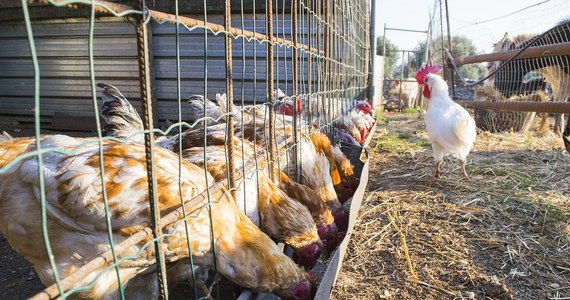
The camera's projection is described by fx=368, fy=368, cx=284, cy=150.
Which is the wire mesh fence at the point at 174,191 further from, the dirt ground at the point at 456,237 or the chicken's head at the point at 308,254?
the dirt ground at the point at 456,237

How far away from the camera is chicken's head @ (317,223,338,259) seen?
7.78 ft

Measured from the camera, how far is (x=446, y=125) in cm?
380

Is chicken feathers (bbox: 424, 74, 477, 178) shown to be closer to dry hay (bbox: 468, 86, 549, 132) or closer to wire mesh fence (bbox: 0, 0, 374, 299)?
wire mesh fence (bbox: 0, 0, 374, 299)

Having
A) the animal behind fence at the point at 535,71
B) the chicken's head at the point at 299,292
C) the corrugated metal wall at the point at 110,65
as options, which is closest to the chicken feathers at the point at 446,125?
the animal behind fence at the point at 535,71

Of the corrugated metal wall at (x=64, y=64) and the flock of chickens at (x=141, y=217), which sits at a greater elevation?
the corrugated metal wall at (x=64, y=64)

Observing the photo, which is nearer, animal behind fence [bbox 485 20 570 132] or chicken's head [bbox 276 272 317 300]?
chicken's head [bbox 276 272 317 300]

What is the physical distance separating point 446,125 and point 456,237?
138 cm

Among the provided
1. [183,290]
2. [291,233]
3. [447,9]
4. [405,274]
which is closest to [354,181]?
[405,274]

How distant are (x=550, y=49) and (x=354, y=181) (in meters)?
2.46

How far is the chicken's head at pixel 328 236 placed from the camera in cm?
237

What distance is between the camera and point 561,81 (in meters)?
5.60

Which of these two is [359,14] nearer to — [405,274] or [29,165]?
[405,274]

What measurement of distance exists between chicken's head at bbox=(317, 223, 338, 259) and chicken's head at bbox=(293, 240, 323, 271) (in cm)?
19

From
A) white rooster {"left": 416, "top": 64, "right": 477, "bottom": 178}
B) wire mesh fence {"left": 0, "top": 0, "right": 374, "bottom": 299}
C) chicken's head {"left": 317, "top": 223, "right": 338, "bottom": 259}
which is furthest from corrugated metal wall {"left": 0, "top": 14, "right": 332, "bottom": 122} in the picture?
chicken's head {"left": 317, "top": 223, "right": 338, "bottom": 259}
